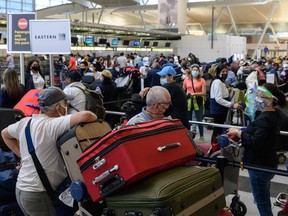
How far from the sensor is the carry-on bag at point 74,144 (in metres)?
2.55

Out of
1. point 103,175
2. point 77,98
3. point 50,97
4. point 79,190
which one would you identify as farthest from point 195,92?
point 103,175

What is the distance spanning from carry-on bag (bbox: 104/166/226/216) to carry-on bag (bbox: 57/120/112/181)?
0.41 m

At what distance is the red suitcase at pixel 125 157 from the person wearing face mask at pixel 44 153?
0.57 metres

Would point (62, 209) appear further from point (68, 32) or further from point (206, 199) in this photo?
point (68, 32)

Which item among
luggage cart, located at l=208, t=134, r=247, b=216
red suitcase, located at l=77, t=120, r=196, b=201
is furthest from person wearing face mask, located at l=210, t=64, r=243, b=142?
red suitcase, located at l=77, t=120, r=196, b=201

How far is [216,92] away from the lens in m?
7.27

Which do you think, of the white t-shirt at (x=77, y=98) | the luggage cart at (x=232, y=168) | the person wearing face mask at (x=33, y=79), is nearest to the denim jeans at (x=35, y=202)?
the luggage cart at (x=232, y=168)

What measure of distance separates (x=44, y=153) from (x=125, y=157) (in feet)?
3.12

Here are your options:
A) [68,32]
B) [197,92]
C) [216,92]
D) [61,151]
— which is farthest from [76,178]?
[197,92]

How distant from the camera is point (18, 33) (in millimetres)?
6559

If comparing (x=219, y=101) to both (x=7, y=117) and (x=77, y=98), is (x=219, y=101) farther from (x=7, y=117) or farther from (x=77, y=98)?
(x=7, y=117)

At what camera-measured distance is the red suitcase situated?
216cm

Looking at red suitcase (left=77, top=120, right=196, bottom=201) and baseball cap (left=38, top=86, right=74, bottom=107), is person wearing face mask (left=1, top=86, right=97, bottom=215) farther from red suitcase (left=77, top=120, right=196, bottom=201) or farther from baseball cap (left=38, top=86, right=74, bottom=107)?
red suitcase (left=77, top=120, right=196, bottom=201)

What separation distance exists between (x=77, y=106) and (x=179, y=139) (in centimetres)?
281
